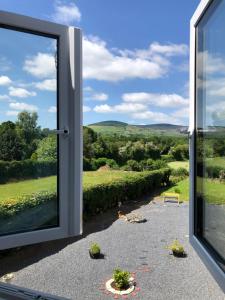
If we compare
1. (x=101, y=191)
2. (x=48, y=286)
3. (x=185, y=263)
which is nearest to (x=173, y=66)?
(x=101, y=191)

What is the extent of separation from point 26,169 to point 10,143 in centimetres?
15

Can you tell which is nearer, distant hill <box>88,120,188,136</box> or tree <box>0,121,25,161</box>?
tree <box>0,121,25,161</box>

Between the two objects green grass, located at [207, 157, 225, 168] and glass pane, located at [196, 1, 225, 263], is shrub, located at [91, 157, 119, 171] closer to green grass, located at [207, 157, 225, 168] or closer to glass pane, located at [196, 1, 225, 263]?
glass pane, located at [196, 1, 225, 263]

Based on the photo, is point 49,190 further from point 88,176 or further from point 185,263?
point 88,176

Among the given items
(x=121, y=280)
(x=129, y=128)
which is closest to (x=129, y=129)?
(x=129, y=128)

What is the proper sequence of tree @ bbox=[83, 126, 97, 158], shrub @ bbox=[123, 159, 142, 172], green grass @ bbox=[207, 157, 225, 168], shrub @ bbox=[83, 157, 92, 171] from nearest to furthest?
green grass @ bbox=[207, 157, 225, 168] → tree @ bbox=[83, 126, 97, 158] → shrub @ bbox=[83, 157, 92, 171] → shrub @ bbox=[123, 159, 142, 172]

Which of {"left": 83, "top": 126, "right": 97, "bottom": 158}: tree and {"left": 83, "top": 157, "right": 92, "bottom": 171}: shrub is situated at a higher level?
{"left": 83, "top": 126, "right": 97, "bottom": 158}: tree

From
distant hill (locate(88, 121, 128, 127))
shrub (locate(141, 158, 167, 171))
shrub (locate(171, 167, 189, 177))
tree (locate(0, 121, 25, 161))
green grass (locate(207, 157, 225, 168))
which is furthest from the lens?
shrub (locate(171, 167, 189, 177))

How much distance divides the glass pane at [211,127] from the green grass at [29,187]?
2.42 ft

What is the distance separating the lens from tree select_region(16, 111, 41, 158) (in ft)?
5.80

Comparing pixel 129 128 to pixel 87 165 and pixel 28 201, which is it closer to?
pixel 87 165

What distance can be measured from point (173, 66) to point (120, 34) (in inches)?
61.1

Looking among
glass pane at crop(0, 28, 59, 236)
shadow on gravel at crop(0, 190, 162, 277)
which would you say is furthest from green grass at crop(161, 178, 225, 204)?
shadow on gravel at crop(0, 190, 162, 277)

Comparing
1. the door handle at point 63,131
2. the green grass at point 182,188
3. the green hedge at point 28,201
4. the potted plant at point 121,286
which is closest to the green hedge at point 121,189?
the green grass at point 182,188
